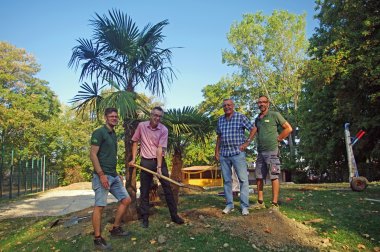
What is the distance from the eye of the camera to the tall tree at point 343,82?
1468cm

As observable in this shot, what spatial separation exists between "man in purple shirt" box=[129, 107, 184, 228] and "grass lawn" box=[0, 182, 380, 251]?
0.24 m

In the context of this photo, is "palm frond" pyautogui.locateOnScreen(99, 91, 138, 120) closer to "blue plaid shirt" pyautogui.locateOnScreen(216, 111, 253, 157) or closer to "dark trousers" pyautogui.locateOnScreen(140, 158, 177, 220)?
"dark trousers" pyautogui.locateOnScreen(140, 158, 177, 220)

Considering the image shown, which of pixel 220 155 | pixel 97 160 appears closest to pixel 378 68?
pixel 220 155

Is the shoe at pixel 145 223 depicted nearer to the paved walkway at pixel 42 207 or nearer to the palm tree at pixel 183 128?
the palm tree at pixel 183 128

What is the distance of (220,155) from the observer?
5578 millimetres

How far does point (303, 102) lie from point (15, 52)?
2779 centimetres

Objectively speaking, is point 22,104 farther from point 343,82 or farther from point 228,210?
point 228,210

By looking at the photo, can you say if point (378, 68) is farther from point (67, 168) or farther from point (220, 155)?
point (67, 168)

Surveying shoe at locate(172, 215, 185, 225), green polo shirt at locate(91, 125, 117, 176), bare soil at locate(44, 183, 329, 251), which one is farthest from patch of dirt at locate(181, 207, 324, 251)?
green polo shirt at locate(91, 125, 117, 176)

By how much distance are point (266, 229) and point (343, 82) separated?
13.5 m

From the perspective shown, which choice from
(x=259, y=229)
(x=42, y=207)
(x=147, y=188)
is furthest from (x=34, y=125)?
(x=259, y=229)

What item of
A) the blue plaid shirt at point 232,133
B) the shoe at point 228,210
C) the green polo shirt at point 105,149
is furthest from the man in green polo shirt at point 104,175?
the blue plaid shirt at point 232,133

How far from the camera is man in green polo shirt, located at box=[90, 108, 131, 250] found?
431 centimetres

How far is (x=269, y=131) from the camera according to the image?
5.75m
